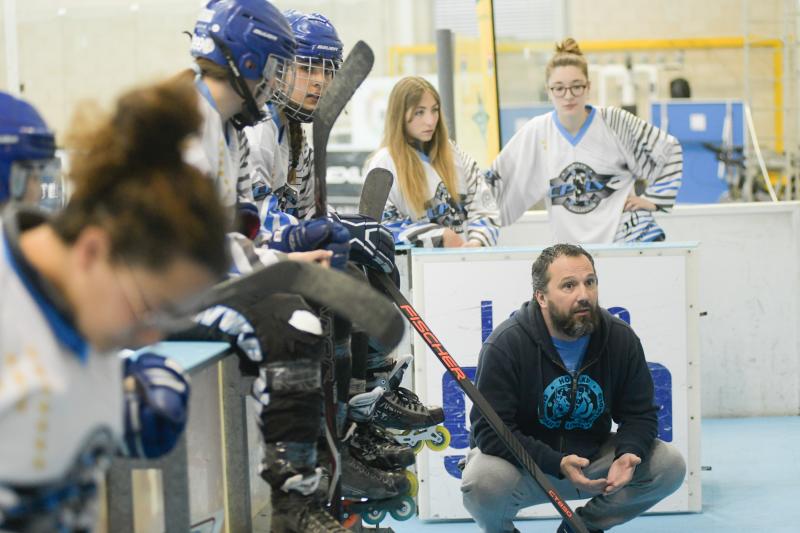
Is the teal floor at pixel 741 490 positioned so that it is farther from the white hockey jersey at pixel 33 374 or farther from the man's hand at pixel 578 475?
the white hockey jersey at pixel 33 374

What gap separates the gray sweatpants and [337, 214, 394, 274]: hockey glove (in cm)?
91

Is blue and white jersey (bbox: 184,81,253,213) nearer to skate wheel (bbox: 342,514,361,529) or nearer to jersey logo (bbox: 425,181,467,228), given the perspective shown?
skate wheel (bbox: 342,514,361,529)

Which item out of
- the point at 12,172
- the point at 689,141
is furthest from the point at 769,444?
the point at 689,141

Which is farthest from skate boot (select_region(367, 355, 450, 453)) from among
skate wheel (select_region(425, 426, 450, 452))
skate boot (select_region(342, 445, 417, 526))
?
skate wheel (select_region(425, 426, 450, 452))

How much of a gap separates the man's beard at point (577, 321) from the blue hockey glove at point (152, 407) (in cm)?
182

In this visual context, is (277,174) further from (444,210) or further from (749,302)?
(749,302)

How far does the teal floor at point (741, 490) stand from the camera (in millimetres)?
3600

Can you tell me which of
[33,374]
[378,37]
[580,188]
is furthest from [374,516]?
[378,37]

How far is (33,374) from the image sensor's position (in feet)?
3.28

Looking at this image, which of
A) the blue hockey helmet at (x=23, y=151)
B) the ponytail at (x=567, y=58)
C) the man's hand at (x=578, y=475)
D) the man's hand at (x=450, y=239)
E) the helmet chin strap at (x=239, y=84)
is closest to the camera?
the blue hockey helmet at (x=23, y=151)

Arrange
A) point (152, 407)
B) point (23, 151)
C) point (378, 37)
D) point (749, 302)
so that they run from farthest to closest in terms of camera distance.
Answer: point (378, 37)
point (749, 302)
point (23, 151)
point (152, 407)

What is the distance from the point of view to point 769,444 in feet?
14.8

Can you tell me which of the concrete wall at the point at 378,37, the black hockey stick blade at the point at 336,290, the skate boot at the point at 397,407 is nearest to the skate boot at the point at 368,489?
the skate boot at the point at 397,407

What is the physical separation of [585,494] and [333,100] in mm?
1345
